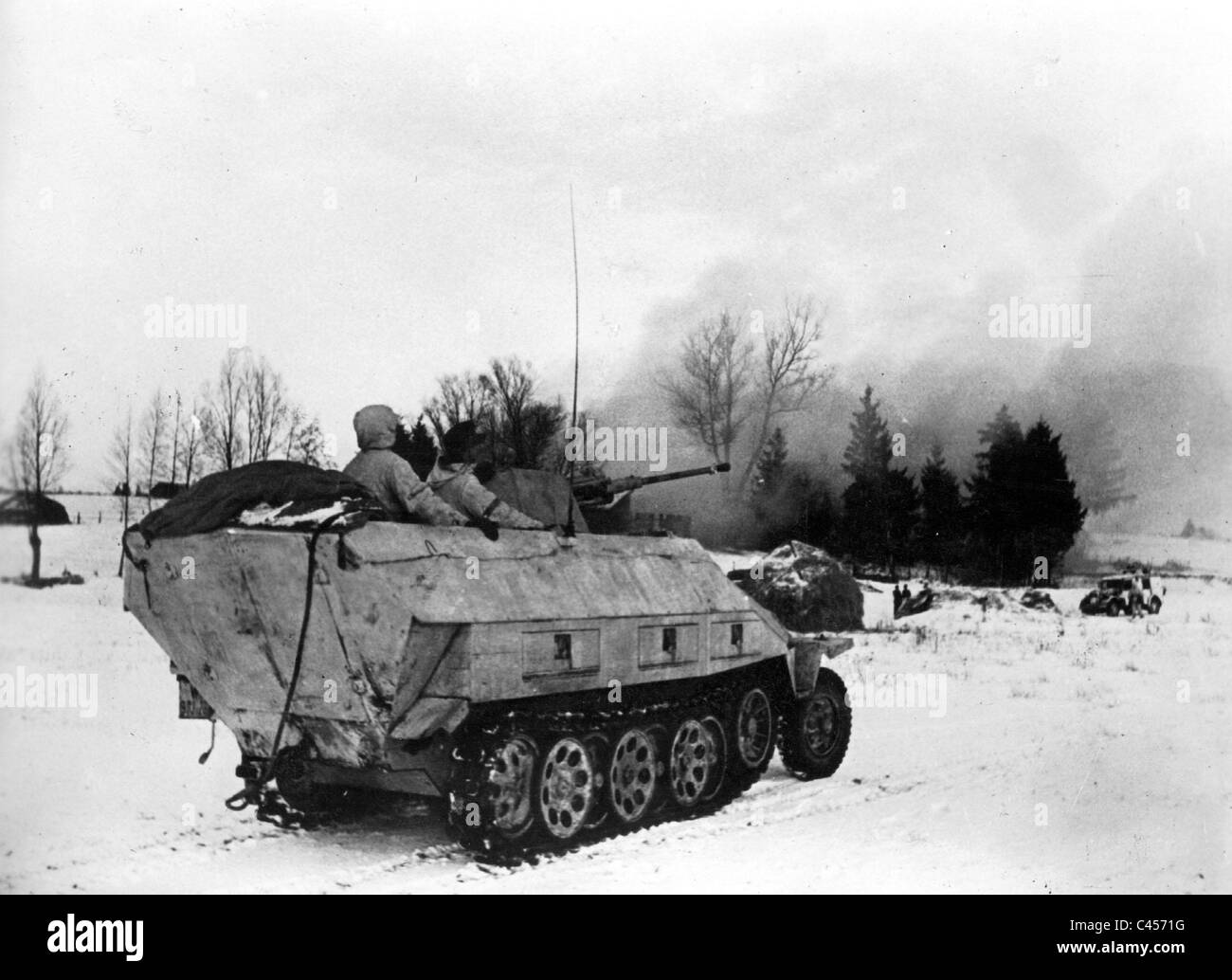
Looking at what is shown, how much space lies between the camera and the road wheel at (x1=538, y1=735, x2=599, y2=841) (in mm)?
7820

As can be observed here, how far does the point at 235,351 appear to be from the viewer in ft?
29.1

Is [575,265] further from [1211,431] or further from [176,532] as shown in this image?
[1211,431]

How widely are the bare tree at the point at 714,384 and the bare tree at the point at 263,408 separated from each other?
264cm

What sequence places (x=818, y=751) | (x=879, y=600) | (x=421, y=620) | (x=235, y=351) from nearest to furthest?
(x=421, y=620) < (x=235, y=351) < (x=818, y=751) < (x=879, y=600)

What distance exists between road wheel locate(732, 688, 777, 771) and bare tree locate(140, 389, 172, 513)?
4.31m

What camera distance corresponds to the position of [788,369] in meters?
9.65

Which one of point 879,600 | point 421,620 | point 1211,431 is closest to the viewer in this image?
point 421,620

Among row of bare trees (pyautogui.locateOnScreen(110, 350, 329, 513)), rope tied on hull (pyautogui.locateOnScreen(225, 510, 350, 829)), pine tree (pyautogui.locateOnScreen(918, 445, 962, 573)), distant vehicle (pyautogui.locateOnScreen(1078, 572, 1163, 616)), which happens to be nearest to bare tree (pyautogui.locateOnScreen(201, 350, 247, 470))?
row of bare trees (pyautogui.locateOnScreen(110, 350, 329, 513))

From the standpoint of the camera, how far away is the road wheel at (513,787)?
24.2 ft

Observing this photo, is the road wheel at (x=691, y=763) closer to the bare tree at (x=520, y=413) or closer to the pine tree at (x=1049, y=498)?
the bare tree at (x=520, y=413)

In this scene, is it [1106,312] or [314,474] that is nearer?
[314,474]
